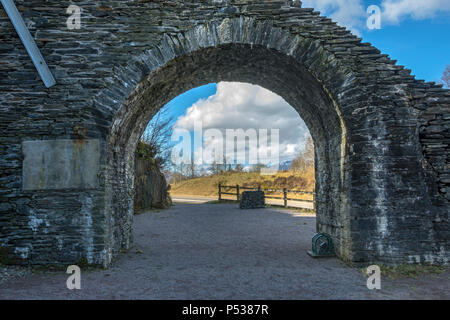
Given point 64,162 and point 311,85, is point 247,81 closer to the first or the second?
point 311,85

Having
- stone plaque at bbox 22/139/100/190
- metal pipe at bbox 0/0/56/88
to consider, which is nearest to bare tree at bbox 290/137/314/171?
stone plaque at bbox 22/139/100/190

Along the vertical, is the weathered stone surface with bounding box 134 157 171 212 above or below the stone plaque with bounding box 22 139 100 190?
below

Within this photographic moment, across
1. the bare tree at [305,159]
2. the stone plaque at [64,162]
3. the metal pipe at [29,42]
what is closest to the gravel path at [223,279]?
the stone plaque at [64,162]

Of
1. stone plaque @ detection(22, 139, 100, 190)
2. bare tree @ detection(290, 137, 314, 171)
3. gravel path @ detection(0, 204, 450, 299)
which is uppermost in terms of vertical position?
bare tree @ detection(290, 137, 314, 171)

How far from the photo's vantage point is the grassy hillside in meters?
32.5

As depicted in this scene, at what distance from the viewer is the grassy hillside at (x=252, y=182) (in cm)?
3254

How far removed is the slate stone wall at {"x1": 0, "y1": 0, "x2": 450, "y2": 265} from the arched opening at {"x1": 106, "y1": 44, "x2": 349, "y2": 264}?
0.27 feet

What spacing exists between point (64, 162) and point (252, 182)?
3092 centimetres

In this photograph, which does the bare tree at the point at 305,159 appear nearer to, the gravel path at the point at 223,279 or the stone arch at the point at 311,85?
the stone arch at the point at 311,85

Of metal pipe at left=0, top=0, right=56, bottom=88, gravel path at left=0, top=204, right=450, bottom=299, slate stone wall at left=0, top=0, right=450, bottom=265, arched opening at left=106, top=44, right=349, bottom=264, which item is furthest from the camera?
arched opening at left=106, top=44, right=349, bottom=264

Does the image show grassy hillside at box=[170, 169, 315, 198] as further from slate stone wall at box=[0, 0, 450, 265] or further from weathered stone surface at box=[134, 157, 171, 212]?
slate stone wall at box=[0, 0, 450, 265]
